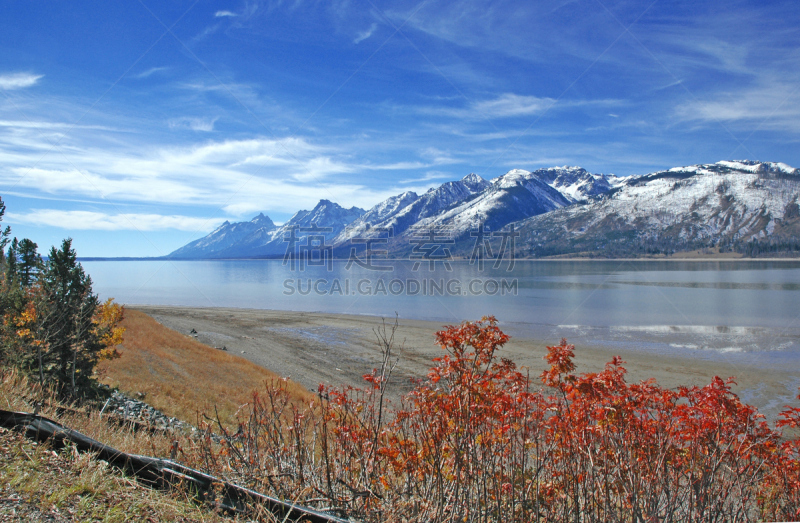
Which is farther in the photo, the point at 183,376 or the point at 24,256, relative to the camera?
the point at 24,256

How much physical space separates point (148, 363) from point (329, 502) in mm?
19355

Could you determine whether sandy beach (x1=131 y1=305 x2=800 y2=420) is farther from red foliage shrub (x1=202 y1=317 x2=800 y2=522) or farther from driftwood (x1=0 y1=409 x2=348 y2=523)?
driftwood (x1=0 y1=409 x2=348 y2=523)

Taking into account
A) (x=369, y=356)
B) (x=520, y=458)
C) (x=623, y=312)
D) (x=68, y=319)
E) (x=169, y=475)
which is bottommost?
(x=369, y=356)

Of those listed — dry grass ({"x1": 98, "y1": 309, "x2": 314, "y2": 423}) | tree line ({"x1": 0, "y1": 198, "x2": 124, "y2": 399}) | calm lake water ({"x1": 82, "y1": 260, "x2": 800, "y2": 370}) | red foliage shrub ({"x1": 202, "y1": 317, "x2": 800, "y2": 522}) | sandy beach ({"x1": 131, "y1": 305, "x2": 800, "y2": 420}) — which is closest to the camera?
red foliage shrub ({"x1": 202, "y1": 317, "x2": 800, "y2": 522})

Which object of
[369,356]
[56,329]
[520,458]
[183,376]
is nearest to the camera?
[520,458]

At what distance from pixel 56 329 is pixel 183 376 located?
9077mm

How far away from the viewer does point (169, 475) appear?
3369mm

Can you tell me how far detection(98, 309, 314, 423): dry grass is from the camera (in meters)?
14.8

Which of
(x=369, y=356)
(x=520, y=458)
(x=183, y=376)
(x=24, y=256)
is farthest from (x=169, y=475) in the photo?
(x=24, y=256)

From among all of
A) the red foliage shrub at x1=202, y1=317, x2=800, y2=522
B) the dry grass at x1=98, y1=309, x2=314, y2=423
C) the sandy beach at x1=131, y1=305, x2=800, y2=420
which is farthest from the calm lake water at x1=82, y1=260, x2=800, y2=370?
the red foliage shrub at x1=202, y1=317, x2=800, y2=522

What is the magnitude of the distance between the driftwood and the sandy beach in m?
13.0

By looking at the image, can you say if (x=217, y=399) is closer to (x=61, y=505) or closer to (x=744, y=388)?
(x=61, y=505)

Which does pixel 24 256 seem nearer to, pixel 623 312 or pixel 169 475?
pixel 169 475

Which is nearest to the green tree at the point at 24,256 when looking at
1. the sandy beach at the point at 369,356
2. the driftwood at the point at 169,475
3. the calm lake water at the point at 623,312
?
the sandy beach at the point at 369,356
